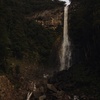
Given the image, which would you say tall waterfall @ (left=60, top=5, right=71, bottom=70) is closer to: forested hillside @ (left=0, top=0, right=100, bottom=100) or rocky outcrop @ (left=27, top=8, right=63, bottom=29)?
forested hillside @ (left=0, top=0, right=100, bottom=100)

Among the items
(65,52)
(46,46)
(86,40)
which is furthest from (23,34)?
(86,40)

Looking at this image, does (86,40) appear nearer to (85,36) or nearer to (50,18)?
(85,36)

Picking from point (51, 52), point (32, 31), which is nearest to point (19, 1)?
point (32, 31)

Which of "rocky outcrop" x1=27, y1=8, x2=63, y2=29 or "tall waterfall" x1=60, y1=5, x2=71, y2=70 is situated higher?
"rocky outcrop" x1=27, y1=8, x2=63, y2=29

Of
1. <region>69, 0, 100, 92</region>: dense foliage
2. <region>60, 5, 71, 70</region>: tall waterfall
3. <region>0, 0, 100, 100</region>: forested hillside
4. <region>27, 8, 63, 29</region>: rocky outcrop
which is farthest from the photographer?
<region>27, 8, 63, 29</region>: rocky outcrop

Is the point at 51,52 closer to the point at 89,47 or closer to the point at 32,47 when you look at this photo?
the point at 32,47

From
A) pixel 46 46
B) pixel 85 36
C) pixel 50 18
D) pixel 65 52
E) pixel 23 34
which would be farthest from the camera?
pixel 50 18

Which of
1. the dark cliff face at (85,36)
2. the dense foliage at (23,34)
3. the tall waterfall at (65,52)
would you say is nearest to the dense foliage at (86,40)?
the dark cliff face at (85,36)

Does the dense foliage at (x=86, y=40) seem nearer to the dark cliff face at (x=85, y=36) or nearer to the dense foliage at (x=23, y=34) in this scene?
the dark cliff face at (x=85, y=36)

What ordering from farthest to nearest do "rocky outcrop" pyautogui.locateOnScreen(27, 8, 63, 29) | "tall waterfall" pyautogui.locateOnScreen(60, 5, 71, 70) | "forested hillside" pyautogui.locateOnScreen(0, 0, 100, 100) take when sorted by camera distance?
"rocky outcrop" pyautogui.locateOnScreen(27, 8, 63, 29) → "tall waterfall" pyautogui.locateOnScreen(60, 5, 71, 70) → "forested hillside" pyautogui.locateOnScreen(0, 0, 100, 100)

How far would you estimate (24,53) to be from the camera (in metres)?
56.8

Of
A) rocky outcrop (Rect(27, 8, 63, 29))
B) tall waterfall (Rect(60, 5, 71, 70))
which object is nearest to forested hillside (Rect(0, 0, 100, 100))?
rocky outcrop (Rect(27, 8, 63, 29))

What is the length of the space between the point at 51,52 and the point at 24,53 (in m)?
4.65

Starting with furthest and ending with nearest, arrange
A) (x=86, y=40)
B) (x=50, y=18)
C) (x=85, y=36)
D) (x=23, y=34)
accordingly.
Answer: (x=50, y=18) < (x=23, y=34) < (x=86, y=40) < (x=85, y=36)
